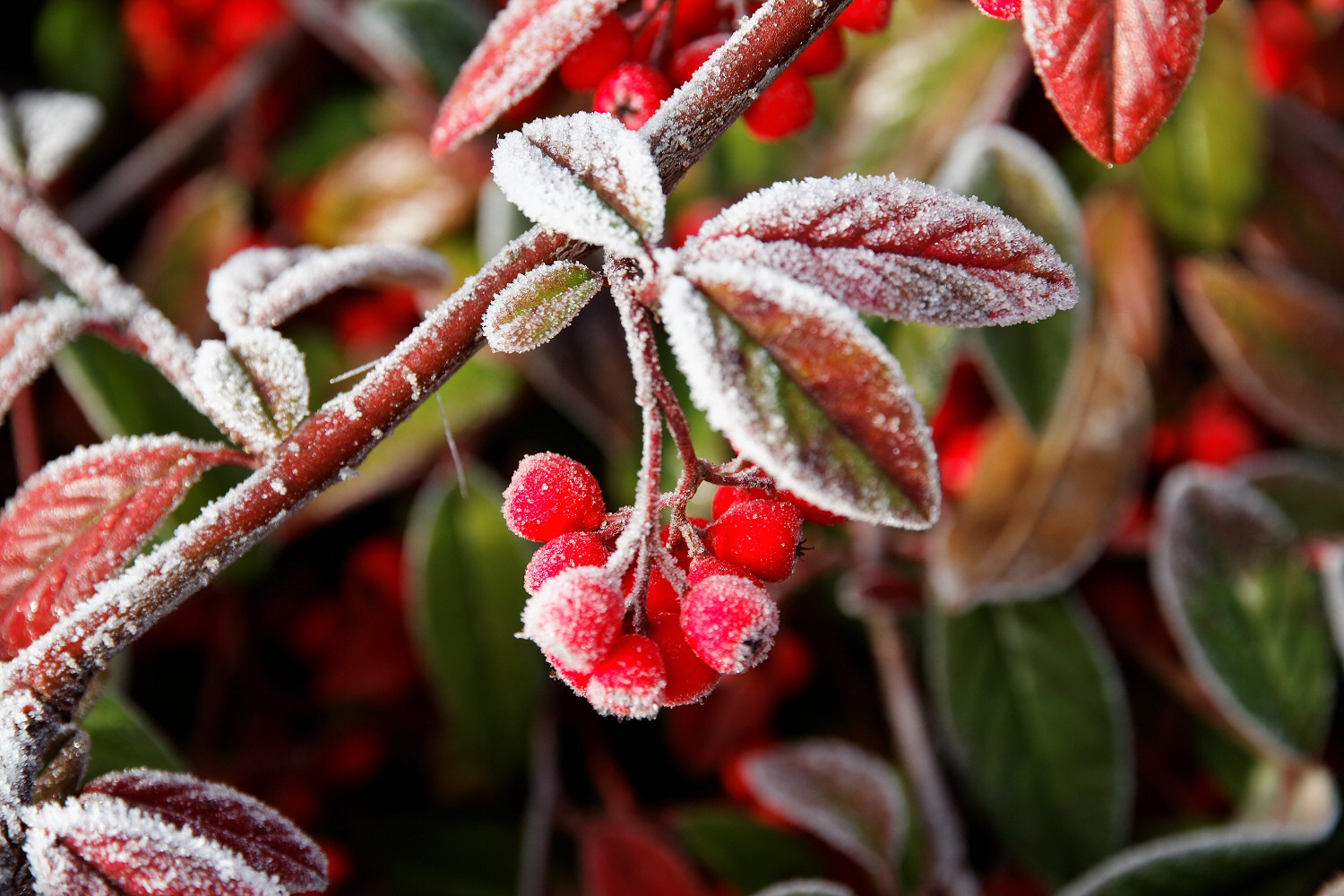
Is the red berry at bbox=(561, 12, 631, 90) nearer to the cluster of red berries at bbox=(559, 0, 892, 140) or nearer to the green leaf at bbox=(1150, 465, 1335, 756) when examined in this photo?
the cluster of red berries at bbox=(559, 0, 892, 140)

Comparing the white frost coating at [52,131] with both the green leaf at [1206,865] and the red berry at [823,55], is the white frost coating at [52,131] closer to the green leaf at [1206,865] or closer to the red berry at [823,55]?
the red berry at [823,55]

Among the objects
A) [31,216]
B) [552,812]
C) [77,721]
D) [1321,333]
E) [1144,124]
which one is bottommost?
[1321,333]

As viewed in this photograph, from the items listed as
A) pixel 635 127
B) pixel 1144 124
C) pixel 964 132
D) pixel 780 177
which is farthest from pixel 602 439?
pixel 1144 124

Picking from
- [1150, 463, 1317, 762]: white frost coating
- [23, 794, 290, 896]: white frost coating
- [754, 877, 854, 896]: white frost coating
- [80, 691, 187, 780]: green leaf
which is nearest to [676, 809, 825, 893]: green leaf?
[754, 877, 854, 896]: white frost coating

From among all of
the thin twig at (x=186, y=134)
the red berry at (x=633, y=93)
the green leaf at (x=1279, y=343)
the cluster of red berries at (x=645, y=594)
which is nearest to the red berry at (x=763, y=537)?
the cluster of red berries at (x=645, y=594)

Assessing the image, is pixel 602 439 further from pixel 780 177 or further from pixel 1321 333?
pixel 1321 333

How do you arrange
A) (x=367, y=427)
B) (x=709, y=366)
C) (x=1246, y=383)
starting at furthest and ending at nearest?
(x=1246, y=383)
(x=367, y=427)
(x=709, y=366)

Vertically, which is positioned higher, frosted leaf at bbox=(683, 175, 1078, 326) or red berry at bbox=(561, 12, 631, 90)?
red berry at bbox=(561, 12, 631, 90)
